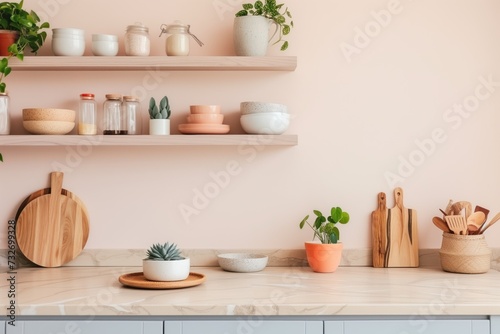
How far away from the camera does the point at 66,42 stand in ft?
8.16

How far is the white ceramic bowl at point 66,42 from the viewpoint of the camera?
249 centimetres

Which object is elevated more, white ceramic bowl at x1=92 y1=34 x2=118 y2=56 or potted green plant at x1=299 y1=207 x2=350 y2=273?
white ceramic bowl at x1=92 y1=34 x2=118 y2=56

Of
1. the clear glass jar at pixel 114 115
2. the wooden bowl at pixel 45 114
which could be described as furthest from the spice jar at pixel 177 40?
the wooden bowl at pixel 45 114

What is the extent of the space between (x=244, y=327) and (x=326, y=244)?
2.12 ft

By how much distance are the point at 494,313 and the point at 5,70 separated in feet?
6.52

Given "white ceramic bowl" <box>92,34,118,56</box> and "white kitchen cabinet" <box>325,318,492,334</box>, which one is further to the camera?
"white ceramic bowl" <box>92,34,118,56</box>

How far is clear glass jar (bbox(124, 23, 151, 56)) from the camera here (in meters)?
2.50

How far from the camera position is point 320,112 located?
8.78 ft

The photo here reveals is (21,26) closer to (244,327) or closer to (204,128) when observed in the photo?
(204,128)

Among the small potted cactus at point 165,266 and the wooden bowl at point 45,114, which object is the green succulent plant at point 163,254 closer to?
the small potted cactus at point 165,266

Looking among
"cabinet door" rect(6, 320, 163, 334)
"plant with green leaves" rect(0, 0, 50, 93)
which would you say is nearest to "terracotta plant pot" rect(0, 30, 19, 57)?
"plant with green leaves" rect(0, 0, 50, 93)

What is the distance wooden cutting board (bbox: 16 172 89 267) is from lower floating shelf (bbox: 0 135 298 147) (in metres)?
0.25

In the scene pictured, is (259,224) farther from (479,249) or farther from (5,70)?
(5,70)

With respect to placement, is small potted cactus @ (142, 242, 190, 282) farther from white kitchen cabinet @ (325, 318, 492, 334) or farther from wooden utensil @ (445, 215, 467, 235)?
wooden utensil @ (445, 215, 467, 235)
